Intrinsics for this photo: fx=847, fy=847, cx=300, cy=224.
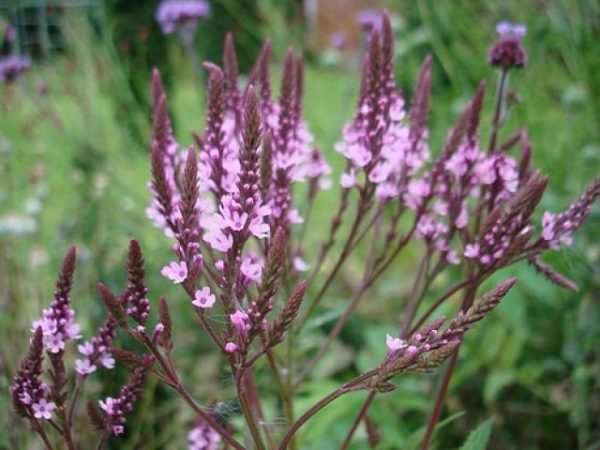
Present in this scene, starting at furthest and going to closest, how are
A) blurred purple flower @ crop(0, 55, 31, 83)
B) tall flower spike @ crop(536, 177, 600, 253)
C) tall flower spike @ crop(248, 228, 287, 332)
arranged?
blurred purple flower @ crop(0, 55, 31, 83), tall flower spike @ crop(536, 177, 600, 253), tall flower spike @ crop(248, 228, 287, 332)

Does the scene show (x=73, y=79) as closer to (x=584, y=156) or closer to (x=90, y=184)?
(x=90, y=184)

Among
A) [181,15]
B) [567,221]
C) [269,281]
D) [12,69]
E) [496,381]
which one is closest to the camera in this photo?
[269,281]

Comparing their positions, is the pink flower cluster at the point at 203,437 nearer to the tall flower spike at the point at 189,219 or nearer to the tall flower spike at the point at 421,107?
the tall flower spike at the point at 189,219

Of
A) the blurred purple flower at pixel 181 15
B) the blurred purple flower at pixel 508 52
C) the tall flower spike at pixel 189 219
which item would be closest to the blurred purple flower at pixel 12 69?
the blurred purple flower at pixel 181 15

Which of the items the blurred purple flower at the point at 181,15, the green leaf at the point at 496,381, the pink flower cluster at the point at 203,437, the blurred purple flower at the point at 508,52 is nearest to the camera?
the pink flower cluster at the point at 203,437

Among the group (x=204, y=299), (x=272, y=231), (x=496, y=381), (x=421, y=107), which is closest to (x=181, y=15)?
(x=496, y=381)

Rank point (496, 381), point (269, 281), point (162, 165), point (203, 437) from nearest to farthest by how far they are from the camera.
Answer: point (269, 281)
point (162, 165)
point (203, 437)
point (496, 381)

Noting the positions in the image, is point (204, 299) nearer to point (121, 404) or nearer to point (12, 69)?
point (121, 404)

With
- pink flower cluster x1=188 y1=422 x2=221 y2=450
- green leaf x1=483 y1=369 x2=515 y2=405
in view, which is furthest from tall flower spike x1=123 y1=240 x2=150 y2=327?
green leaf x1=483 y1=369 x2=515 y2=405

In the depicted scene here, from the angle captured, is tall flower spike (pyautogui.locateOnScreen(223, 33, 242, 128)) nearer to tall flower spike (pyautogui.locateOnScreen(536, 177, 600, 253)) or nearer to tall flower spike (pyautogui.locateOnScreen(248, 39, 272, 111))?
tall flower spike (pyautogui.locateOnScreen(248, 39, 272, 111))
